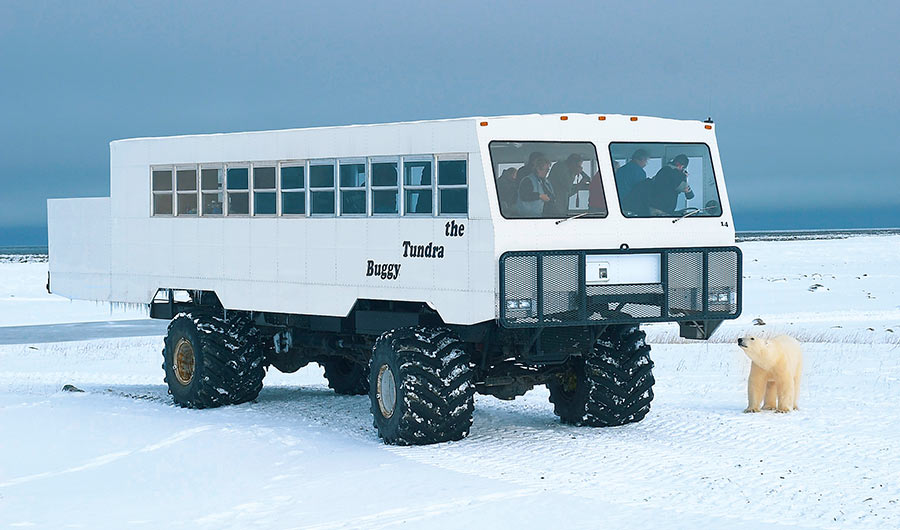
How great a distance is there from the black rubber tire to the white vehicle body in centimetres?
233

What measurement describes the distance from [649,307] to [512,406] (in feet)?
12.9

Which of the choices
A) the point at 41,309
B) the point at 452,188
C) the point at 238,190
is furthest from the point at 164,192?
the point at 41,309

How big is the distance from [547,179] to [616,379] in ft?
8.35

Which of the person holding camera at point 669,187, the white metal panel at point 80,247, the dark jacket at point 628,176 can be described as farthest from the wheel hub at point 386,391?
the white metal panel at point 80,247

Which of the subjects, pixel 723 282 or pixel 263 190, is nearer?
pixel 723 282

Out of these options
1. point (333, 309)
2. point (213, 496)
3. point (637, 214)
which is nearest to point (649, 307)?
point (637, 214)

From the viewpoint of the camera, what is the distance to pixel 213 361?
15.8m

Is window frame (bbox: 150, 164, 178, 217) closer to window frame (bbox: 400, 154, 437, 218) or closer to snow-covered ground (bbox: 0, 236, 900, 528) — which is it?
snow-covered ground (bbox: 0, 236, 900, 528)

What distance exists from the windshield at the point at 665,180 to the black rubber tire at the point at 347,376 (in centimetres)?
572

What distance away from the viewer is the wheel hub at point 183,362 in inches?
640

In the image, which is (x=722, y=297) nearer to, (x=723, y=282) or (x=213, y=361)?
(x=723, y=282)

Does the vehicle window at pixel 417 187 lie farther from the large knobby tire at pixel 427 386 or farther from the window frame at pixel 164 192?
the window frame at pixel 164 192

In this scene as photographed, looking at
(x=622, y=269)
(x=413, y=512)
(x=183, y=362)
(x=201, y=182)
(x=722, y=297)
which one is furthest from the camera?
(x=183, y=362)

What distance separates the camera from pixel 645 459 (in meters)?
11.8
